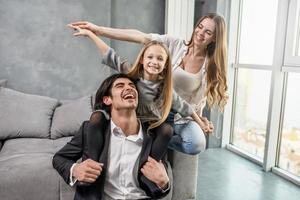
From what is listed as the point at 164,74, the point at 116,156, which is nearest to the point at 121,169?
the point at 116,156

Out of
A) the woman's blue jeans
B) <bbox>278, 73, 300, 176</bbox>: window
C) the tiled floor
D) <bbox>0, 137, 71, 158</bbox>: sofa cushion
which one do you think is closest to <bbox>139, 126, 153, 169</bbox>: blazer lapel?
the woman's blue jeans

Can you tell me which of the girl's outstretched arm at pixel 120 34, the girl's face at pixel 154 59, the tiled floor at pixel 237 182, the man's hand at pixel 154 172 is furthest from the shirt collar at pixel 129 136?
the tiled floor at pixel 237 182

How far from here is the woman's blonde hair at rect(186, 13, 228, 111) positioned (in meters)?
1.36

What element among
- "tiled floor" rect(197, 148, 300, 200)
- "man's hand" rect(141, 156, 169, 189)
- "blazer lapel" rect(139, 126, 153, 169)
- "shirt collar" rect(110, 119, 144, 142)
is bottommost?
"tiled floor" rect(197, 148, 300, 200)

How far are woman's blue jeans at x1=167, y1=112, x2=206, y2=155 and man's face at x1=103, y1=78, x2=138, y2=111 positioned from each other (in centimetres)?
23

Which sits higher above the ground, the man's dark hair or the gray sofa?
the man's dark hair

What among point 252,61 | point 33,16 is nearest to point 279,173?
point 252,61

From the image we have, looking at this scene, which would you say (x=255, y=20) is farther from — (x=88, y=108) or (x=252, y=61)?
(x=88, y=108)

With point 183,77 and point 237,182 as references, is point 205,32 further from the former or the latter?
point 237,182

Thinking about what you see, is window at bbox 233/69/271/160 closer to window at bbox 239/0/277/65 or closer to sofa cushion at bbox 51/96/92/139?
window at bbox 239/0/277/65

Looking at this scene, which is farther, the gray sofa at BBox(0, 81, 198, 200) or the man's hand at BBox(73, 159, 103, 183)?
the gray sofa at BBox(0, 81, 198, 200)

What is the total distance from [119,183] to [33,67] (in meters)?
1.83

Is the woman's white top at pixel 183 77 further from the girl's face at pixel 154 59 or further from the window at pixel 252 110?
the window at pixel 252 110

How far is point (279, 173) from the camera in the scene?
9.54 ft
